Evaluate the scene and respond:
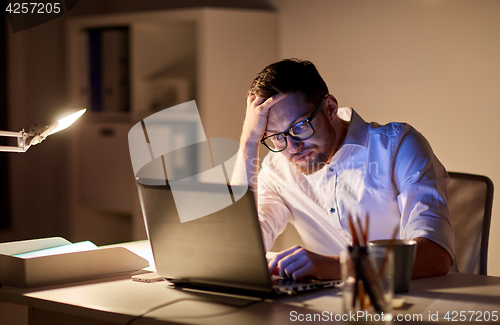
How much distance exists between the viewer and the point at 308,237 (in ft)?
5.99

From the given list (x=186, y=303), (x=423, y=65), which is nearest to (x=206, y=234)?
(x=186, y=303)

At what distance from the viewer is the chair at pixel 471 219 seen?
4.95 feet

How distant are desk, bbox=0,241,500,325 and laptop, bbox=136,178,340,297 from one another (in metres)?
0.03

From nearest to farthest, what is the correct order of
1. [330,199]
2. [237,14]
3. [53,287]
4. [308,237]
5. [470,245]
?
[53,287], [470,245], [330,199], [308,237], [237,14]

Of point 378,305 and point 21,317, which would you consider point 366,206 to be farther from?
point 21,317

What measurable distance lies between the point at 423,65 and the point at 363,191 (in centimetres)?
98

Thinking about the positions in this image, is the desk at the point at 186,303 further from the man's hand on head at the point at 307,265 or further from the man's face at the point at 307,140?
the man's face at the point at 307,140

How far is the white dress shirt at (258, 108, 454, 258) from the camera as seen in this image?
137 cm

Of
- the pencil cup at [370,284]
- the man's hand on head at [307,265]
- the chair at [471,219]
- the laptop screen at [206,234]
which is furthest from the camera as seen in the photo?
the chair at [471,219]

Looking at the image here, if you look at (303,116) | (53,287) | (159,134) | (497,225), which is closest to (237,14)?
(159,134)

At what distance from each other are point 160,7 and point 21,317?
2.35m

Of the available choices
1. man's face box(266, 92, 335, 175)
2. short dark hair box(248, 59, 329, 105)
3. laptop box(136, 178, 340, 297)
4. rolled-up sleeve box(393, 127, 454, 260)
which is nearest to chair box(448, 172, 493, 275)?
rolled-up sleeve box(393, 127, 454, 260)

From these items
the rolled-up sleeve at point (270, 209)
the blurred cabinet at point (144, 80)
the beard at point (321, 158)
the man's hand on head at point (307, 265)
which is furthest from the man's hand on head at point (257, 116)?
the blurred cabinet at point (144, 80)

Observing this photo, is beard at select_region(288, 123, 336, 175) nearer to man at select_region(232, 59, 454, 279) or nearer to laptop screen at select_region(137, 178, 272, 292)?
man at select_region(232, 59, 454, 279)
